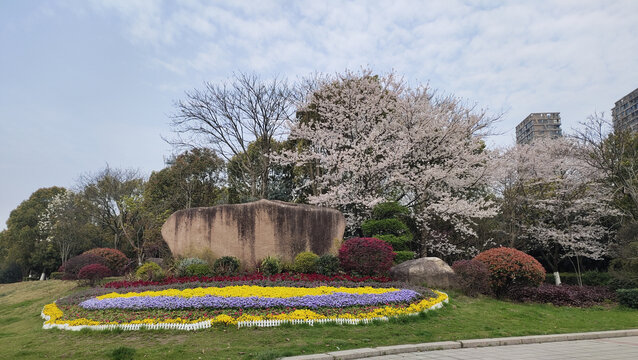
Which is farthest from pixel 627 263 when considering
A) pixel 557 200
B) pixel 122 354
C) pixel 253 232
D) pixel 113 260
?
pixel 113 260

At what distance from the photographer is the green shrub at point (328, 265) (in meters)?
13.3

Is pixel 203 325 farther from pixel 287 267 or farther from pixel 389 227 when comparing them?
pixel 389 227

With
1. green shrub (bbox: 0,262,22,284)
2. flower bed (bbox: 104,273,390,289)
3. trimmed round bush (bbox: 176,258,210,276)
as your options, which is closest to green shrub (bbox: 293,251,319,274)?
flower bed (bbox: 104,273,390,289)

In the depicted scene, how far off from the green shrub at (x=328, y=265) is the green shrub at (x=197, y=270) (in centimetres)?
370

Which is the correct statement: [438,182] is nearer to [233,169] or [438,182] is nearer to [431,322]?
[431,322]

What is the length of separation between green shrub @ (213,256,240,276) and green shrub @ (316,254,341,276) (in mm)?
2828

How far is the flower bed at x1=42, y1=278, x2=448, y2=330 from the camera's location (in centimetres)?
774

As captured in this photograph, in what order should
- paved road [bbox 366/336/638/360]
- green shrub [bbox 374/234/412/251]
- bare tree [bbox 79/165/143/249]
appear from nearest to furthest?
paved road [bbox 366/336/638/360], green shrub [bbox 374/234/412/251], bare tree [bbox 79/165/143/249]

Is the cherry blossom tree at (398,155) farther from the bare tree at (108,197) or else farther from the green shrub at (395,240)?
the bare tree at (108,197)

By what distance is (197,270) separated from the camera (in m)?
13.2

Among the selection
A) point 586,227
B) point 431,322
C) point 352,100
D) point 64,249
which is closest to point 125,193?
point 64,249

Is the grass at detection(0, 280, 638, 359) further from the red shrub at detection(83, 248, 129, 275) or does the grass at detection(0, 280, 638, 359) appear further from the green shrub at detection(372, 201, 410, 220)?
the red shrub at detection(83, 248, 129, 275)

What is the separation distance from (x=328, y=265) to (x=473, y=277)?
178 inches

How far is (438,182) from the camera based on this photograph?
18234mm
